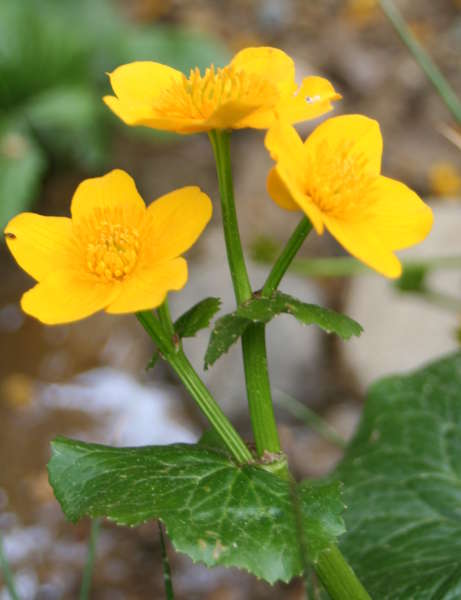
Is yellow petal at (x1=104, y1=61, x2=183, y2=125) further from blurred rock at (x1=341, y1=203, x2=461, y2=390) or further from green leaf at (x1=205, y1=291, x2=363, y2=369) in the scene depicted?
blurred rock at (x1=341, y1=203, x2=461, y2=390)

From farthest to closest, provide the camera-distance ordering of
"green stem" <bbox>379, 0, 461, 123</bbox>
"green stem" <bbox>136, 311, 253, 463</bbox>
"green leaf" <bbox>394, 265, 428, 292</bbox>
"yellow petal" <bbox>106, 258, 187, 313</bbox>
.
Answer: "green leaf" <bbox>394, 265, 428, 292</bbox>
"green stem" <bbox>379, 0, 461, 123</bbox>
"green stem" <bbox>136, 311, 253, 463</bbox>
"yellow petal" <bbox>106, 258, 187, 313</bbox>

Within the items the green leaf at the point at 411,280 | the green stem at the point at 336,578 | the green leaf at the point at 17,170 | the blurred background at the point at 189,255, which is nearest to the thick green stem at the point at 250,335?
the green stem at the point at 336,578

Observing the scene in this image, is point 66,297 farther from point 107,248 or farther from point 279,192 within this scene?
point 279,192

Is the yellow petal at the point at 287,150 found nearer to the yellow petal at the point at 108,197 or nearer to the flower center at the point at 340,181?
the flower center at the point at 340,181

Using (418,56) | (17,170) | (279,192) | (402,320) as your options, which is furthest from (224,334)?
(17,170)

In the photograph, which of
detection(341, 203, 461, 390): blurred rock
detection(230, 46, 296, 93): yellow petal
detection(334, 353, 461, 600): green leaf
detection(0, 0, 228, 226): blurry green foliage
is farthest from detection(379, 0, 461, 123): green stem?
detection(0, 0, 228, 226): blurry green foliage

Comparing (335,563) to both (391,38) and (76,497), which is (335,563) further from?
(391,38)
